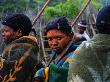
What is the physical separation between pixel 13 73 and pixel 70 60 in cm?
82

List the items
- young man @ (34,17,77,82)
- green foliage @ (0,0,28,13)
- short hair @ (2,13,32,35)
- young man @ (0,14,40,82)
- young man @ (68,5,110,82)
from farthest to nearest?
green foliage @ (0,0,28,13) < short hair @ (2,13,32,35) < young man @ (0,14,40,82) < young man @ (34,17,77,82) < young man @ (68,5,110,82)

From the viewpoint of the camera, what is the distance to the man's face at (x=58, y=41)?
13.0ft

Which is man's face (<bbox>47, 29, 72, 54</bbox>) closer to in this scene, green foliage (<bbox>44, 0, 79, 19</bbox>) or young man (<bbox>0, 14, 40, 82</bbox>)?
young man (<bbox>0, 14, 40, 82</bbox>)

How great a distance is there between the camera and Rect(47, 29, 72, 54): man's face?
3975mm

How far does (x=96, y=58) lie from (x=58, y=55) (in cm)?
68

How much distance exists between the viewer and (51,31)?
4031 mm

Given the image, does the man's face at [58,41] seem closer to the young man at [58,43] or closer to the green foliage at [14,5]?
the young man at [58,43]

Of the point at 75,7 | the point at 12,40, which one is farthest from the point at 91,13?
the point at 12,40

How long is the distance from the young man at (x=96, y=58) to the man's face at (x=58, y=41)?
47 centimetres

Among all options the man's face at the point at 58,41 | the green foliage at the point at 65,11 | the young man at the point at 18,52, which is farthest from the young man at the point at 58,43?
the green foliage at the point at 65,11

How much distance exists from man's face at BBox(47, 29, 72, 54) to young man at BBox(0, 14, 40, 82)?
1.53ft

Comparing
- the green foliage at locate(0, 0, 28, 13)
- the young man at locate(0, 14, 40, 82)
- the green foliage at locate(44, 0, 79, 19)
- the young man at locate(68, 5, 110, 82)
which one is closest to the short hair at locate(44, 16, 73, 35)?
the young man at locate(0, 14, 40, 82)

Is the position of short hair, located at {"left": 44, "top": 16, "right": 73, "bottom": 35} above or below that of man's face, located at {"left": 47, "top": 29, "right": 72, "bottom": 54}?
above

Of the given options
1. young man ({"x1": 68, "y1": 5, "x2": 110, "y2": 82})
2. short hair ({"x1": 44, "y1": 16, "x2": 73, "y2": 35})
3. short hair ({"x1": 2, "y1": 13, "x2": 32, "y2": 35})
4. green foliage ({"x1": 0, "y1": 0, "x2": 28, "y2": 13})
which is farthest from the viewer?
green foliage ({"x1": 0, "y1": 0, "x2": 28, "y2": 13})
